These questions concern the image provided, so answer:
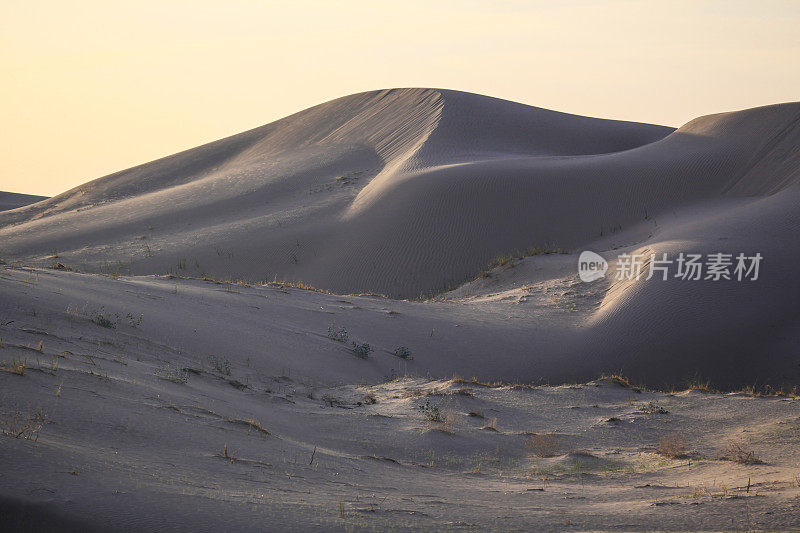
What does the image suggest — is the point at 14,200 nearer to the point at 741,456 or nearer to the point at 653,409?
the point at 653,409

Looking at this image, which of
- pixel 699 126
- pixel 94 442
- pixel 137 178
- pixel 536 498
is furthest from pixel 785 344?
pixel 137 178

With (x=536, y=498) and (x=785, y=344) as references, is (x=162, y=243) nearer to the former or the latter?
(x=785, y=344)

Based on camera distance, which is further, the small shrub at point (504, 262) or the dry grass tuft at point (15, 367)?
the small shrub at point (504, 262)

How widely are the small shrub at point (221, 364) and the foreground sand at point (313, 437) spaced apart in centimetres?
4

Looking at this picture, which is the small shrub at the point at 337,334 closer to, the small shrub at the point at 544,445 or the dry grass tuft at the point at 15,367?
the small shrub at the point at 544,445

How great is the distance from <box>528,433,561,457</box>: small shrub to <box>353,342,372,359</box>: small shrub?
162 inches

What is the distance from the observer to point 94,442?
5.14 m

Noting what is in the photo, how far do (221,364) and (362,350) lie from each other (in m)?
2.70

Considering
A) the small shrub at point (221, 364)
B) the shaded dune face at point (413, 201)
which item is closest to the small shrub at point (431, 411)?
the small shrub at point (221, 364)

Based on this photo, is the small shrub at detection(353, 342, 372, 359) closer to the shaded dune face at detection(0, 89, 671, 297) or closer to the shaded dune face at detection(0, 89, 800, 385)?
the shaded dune face at detection(0, 89, 800, 385)

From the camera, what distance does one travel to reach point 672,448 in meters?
7.20

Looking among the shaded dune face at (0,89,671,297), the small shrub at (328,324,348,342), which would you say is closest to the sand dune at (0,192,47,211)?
the shaded dune face at (0,89,671,297)

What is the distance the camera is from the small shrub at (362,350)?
37.9 feet

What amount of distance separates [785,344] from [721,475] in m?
8.54
